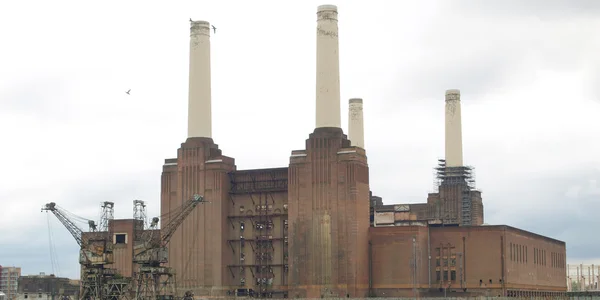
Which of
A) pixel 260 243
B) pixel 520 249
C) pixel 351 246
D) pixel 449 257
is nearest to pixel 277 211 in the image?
pixel 260 243

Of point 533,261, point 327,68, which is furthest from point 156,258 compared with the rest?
point 533,261

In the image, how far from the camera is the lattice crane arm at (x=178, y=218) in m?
123

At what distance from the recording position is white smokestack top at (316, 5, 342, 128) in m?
120

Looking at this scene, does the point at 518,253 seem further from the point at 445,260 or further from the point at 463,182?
the point at 463,182

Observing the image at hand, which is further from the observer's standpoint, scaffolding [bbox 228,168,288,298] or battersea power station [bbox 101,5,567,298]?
scaffolding [bbox 228,168,288,298]

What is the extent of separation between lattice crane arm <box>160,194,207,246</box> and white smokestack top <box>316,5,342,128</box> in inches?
736

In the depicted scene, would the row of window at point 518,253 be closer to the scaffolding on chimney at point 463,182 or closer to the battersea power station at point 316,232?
the battersea power station at point 316,232

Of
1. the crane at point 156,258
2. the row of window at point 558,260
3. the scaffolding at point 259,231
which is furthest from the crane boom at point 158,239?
the row of window at point 558,260

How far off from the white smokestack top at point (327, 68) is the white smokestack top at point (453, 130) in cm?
4006

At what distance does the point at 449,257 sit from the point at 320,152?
2158cm

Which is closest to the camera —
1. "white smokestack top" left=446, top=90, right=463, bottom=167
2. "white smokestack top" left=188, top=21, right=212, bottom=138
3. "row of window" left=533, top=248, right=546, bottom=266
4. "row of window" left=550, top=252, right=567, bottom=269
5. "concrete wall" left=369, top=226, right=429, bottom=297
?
"concrete wall" left=369, top=226, right=429, bottom=297

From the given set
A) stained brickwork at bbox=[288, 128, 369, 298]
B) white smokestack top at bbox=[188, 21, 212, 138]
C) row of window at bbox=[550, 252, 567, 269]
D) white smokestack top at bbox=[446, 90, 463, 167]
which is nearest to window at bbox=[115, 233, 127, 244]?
white smokestack top at bbox=[188, 21, 212, 138]

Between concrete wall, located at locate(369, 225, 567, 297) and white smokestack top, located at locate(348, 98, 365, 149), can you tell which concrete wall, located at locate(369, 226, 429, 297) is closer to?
concrete wall, located at locate(369, 225, 567, 297)

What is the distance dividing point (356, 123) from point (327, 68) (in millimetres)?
47294
